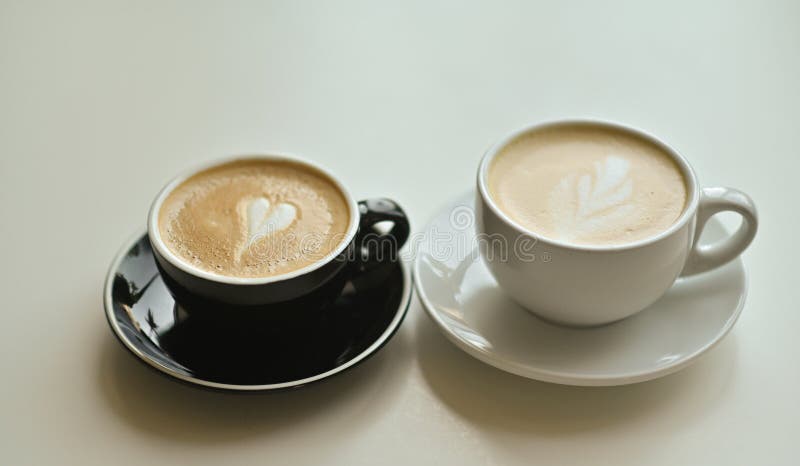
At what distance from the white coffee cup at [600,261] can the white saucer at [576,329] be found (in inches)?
1.2

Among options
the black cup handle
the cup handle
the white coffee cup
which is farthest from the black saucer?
the cup handle

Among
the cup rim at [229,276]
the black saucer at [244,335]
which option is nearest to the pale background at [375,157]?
the black saucer at [244,335]

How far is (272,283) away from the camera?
0.91 metres

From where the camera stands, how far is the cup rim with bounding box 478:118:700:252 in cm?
88

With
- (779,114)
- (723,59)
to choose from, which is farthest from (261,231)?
(723,59)

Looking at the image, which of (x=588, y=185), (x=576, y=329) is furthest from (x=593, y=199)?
(x=576, y=329)

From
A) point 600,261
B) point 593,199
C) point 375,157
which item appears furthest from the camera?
point 375,157

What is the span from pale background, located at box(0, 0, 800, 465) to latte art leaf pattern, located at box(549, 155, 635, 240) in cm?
20

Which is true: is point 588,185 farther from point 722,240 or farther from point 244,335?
point 244,335

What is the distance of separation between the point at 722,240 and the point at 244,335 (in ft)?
1.97

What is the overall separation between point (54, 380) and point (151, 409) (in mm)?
132

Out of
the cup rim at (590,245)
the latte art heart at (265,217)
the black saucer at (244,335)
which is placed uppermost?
the cup rim at (590,245)

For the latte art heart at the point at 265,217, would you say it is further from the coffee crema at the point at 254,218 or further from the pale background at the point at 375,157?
the pale background at the point at 375,157

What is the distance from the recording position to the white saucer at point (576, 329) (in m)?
0.93
